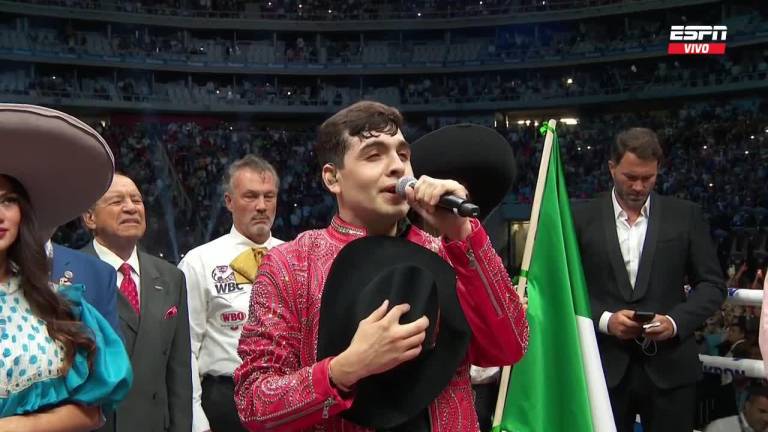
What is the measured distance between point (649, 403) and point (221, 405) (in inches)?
63.4

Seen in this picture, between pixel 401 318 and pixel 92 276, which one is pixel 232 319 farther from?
pixel 401 318

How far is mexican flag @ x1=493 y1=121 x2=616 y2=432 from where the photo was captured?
295 centimetres

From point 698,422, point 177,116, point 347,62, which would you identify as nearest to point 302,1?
point 347,62

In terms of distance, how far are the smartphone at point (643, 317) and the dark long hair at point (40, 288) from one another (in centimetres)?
186

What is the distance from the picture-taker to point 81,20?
91.0 feet

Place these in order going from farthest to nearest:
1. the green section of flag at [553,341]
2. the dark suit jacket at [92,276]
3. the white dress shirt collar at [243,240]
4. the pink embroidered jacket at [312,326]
→ the white dress shirt collar at [243,240]
the green section of flag at [553,341]
the dark suit jacket at [92,276]
the pink embroidered jacket at [312,326]

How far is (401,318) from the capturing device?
1.45 m

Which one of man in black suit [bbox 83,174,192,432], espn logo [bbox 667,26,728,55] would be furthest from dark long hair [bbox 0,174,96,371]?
espn logo [bbox 667,26,728,55]

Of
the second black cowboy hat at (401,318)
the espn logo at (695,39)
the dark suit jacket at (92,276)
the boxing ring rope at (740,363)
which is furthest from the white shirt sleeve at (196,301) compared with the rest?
the espn logo at (695,39)

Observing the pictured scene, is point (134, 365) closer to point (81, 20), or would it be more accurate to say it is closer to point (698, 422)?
point (698, 422)

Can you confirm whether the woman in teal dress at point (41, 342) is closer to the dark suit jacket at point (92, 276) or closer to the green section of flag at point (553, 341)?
the dark suit jacket at point (92, 276)

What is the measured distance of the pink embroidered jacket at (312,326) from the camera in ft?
5.03

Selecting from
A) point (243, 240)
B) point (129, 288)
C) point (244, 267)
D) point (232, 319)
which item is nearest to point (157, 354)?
point (129, 288)

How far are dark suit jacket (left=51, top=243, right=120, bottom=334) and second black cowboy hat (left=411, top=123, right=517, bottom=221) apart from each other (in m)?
0.86
